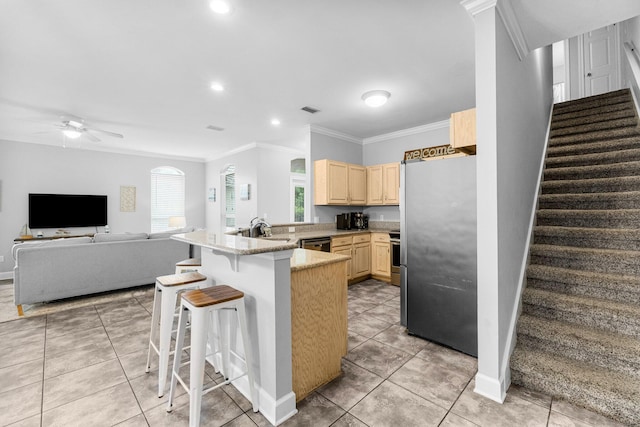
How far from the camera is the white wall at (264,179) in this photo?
626cm

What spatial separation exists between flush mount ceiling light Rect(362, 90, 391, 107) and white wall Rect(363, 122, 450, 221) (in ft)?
5.49

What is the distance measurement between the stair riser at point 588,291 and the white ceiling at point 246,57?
210cm

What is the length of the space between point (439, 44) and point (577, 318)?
8.47ft

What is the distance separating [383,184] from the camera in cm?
532

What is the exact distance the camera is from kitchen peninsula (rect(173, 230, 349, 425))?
65.4 inches

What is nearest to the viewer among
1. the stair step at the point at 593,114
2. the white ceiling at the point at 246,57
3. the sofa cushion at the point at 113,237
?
the white ceiling at the point at 246,57

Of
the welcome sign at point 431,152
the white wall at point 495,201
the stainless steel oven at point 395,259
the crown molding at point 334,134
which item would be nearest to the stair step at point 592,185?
the welcome sign at point 431,152

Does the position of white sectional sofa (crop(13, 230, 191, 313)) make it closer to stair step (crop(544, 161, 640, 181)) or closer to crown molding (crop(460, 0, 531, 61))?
crown molding (crop(460, 0, 531, 61))

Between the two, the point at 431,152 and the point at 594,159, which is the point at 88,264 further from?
the point at 594,159

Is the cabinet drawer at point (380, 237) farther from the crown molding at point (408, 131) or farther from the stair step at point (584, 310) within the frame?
the stair step at point (584, 310)

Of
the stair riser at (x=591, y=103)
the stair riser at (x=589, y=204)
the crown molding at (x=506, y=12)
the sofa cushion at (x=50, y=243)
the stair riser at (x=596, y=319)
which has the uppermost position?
the stair riser at (x=591, y=103)

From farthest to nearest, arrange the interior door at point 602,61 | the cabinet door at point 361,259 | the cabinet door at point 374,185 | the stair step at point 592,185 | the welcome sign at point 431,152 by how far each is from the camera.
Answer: the cabinet door at point 374,185 → the interior door at point 602,61 → the cabinet door at point 361,259 → the welcome sign at point 431,152 → the stair step at point 592,185

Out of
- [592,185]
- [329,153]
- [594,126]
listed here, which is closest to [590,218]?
[592,185]

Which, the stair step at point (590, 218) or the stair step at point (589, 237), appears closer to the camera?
the stair step at point (589, 237)
